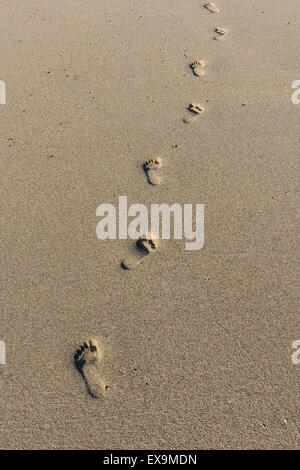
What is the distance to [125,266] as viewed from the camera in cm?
221

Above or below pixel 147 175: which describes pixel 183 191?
below

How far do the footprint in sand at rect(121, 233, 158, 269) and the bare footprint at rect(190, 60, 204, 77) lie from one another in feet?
6.97

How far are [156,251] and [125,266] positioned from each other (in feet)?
0.78

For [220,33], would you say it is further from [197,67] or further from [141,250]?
[141,250]

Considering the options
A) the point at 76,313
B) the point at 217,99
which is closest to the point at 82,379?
the point at 76,313

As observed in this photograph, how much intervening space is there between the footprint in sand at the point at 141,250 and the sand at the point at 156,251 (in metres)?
0.05

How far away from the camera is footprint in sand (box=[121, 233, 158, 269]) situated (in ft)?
7.30

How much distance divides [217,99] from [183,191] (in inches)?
49.3

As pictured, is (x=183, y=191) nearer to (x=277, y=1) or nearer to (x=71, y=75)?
(x=71, y=75)

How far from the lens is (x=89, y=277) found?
2.17 meters
